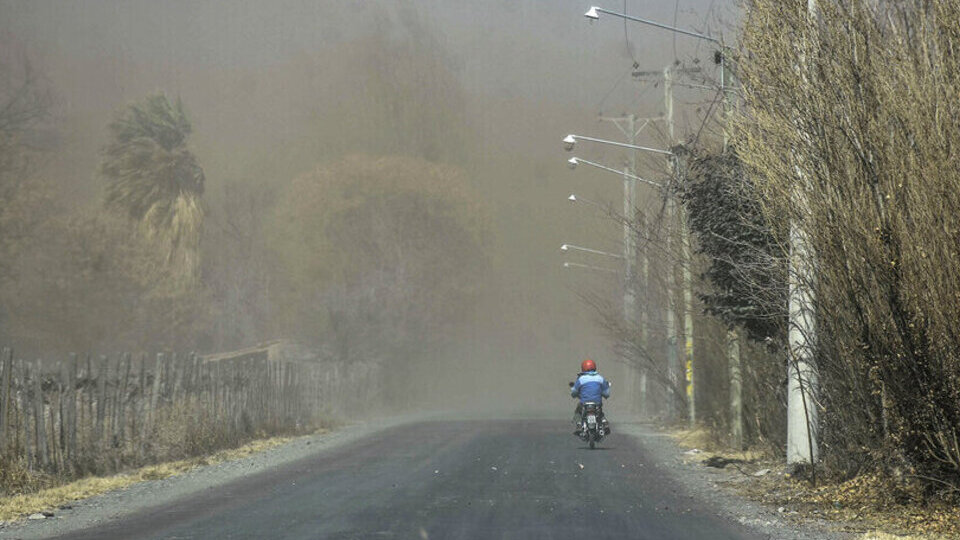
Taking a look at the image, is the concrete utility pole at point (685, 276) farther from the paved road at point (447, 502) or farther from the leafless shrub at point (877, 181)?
the leafless shrub at point (877, 181)

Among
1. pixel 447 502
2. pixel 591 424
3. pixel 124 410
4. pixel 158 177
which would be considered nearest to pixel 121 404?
pixel 124 410

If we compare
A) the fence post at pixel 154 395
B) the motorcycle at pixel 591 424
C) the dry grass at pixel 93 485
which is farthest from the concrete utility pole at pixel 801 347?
the fence post at pixel 154 395

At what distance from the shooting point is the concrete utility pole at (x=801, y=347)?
1672cm

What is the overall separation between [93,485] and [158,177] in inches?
1637

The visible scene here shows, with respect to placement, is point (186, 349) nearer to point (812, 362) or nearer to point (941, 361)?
point (812, 362)

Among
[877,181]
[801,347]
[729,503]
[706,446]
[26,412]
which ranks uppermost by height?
[877,181]

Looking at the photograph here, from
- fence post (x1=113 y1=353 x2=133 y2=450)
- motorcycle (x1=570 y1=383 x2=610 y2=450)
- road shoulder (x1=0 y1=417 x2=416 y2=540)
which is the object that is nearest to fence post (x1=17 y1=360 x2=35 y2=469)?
road shoulder (x1=0 y1=417 x2=416 y2=540)

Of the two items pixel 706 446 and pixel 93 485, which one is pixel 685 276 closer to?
pixel 706 446

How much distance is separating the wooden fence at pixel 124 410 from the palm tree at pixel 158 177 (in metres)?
24.9

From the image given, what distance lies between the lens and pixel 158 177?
61.9 meters

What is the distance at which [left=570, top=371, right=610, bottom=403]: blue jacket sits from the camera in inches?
1224

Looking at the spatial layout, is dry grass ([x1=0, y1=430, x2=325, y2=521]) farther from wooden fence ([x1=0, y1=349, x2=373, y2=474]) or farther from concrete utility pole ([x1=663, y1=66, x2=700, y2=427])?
concrete utility pole ([x1=663, y1=66, x2=700, y2=427])

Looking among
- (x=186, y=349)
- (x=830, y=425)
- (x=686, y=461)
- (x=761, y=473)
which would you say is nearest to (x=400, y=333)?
(x=186, y=349)

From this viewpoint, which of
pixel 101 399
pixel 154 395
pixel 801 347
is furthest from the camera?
pixel 154 395
